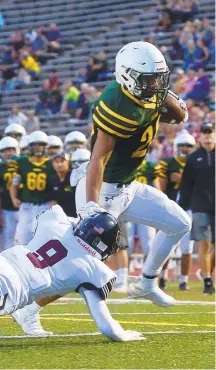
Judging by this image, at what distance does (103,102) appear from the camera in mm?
5684

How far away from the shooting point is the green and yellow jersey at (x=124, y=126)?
561 centimetres

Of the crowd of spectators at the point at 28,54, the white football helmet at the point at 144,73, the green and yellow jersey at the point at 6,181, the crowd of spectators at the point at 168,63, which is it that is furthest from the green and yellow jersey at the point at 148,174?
the crowd of spectators at the point at 28,54

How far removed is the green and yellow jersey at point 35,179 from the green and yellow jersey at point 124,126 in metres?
4.62

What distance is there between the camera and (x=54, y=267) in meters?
5.04

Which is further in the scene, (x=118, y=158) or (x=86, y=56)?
(x=86, y=56)

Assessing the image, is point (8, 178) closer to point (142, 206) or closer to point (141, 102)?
point (142, 206)

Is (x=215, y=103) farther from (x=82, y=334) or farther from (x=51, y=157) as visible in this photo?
(x=82, y=334)

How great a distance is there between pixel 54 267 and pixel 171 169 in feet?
18.0

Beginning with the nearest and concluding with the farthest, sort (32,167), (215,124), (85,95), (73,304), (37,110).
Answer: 1. (73,304)
2. (32,167)
3. (215,124)
4. (85,95)
5. (37,110)

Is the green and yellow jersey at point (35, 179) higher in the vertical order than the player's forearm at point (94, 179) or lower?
lower

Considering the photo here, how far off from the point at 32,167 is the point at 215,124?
9.63 feet

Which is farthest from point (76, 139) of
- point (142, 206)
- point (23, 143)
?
point (142, 206)

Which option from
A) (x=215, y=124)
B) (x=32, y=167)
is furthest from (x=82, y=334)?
(x=215, y=124)

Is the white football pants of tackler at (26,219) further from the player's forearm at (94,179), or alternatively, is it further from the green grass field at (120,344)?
the player's forearm at (94,179)
